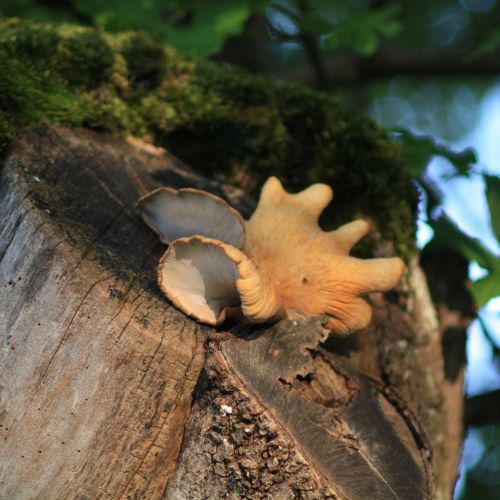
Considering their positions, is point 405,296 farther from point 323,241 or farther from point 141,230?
point 141,230

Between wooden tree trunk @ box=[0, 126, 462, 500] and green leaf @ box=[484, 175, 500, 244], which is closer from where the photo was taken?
wooden tree trunk @ box=[0, 126, 462, 500]

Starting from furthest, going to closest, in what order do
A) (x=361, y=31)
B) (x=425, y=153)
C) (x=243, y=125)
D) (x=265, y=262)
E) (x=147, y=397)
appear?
1. (x=361, y=31)
2. (x=425, y=153)
3. (x=243, y=125)
4. (x=265, y=262)
5. (x=147, y=397)

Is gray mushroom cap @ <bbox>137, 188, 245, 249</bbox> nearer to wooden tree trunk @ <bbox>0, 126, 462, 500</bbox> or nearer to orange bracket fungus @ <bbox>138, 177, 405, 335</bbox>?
orange bracket fungus @ <bbox>138, 177, 405, 335</bbox>

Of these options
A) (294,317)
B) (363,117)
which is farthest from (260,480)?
(363,117)

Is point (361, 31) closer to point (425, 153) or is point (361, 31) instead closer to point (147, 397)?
point (425, 153)

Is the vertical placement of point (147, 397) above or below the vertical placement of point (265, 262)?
below

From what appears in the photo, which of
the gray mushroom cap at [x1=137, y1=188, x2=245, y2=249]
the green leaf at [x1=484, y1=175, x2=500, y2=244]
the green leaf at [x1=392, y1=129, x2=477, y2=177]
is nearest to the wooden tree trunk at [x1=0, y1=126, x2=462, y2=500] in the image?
the gray mushroom cap at [x1=137, y1=188, x2=245, y2=249]

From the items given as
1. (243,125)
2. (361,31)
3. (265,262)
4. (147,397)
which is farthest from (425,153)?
(147,397)
